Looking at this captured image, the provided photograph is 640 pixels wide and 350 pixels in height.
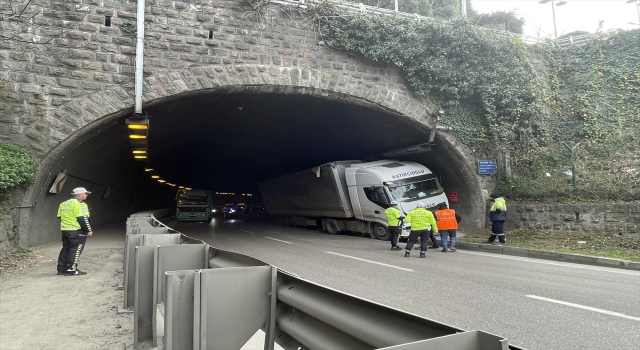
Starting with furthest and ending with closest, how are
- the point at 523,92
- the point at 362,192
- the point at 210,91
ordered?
the point at 362,192 < the point at 523,92 < the point at 210,91

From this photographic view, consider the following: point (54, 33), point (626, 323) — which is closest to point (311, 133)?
point (54, 33)

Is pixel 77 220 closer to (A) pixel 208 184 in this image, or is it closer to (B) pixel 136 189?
(B) pixel 136 189

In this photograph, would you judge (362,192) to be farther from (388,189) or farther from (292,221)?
(292,221)

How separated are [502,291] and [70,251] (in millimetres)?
7860

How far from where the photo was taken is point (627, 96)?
Answer: 17266 mm

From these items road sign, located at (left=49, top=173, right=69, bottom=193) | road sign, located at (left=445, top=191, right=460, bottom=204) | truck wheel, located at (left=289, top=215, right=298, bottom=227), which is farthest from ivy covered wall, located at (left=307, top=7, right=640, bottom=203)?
truck wheel, located at (left=289, top=215, right=298, bottom=227)

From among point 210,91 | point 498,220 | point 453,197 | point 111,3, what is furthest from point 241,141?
point 498,220

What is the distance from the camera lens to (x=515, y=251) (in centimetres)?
1192

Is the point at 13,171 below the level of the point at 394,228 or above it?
above

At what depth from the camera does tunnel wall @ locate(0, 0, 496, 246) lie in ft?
36.7

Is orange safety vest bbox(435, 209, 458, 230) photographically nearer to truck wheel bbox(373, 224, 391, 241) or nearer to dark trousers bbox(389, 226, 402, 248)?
dark trousers bbox(389, 226, 402, 248)

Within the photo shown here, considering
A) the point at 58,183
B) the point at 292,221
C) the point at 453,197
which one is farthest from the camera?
the point at 292,221

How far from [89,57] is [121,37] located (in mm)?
1032

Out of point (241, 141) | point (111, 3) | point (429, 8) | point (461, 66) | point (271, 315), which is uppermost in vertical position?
point (429, 8)
